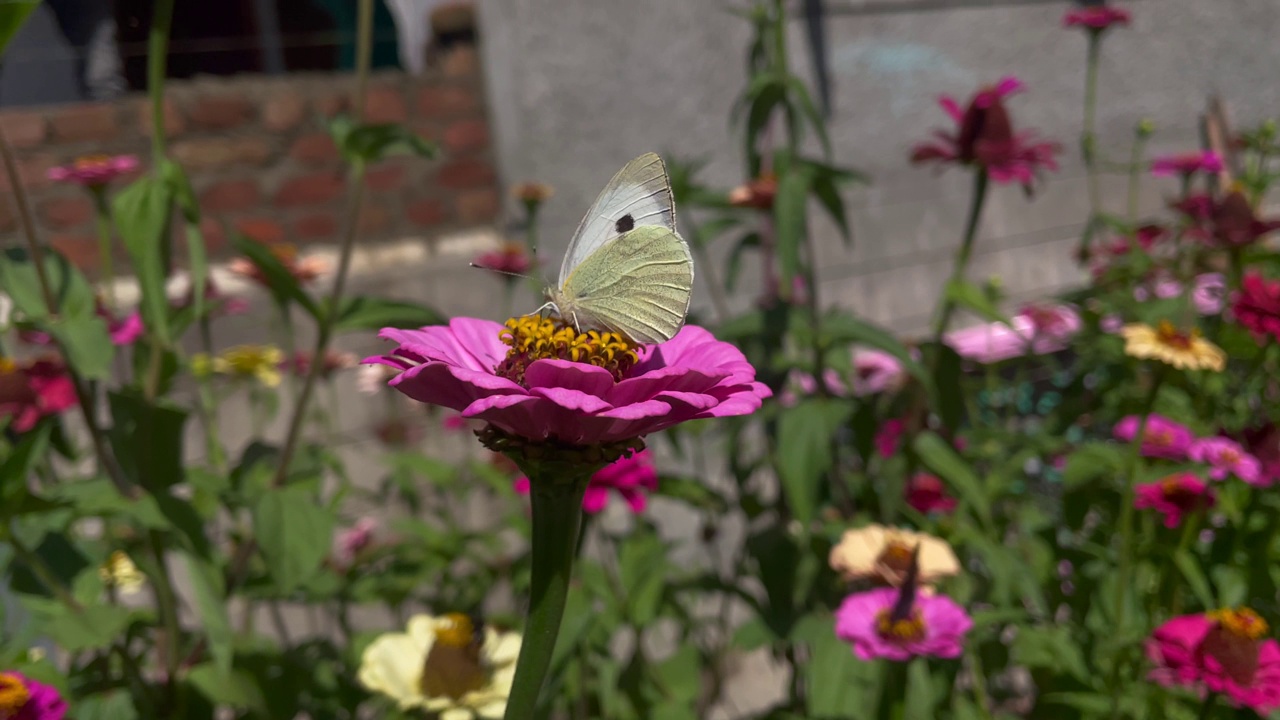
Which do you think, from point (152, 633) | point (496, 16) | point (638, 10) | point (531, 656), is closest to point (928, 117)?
point (638, 10)

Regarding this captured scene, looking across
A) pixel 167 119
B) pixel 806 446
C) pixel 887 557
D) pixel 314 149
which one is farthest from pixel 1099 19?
pixel 167 119

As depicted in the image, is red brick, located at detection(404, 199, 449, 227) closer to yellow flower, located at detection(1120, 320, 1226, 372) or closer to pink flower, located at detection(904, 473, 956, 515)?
pink flower, located at detection(904, 473, 956, 515)

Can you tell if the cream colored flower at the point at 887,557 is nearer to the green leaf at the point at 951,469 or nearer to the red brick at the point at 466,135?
the green leaf at the point at 951,469

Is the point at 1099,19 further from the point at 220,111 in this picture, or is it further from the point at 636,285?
the point at 220,111

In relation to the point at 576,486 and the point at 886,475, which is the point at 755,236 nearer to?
the point at 886,475

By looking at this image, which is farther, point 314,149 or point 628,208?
point 314,149

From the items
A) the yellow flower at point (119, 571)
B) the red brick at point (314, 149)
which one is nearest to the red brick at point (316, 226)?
the red brick at point (314, 149)

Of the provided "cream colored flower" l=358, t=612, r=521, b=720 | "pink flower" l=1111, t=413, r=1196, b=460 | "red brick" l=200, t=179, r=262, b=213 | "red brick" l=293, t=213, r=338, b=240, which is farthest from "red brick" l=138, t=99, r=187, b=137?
"pink flower" l=1111, t=413, r=1196, b=460
